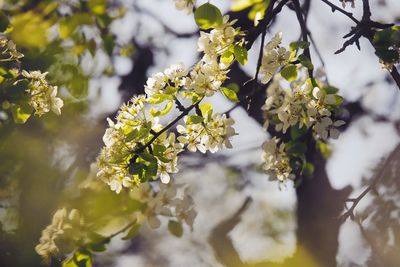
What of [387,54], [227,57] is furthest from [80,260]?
[387,54]

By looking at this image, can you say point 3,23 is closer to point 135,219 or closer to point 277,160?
point 135,219

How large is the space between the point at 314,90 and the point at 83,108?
2591 mm

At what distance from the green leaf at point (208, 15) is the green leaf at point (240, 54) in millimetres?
114

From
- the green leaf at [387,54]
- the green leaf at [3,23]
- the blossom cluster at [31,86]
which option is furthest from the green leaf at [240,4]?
the green leaf at [3,23]

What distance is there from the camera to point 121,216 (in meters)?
2.03

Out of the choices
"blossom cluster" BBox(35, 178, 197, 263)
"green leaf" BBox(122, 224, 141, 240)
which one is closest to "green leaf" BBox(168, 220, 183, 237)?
"blossom cluster" BBox(35, 178, 197, 263)

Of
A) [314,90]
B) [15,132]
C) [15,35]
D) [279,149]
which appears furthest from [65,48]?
[314,90]

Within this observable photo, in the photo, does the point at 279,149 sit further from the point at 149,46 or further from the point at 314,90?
the point at 149,46

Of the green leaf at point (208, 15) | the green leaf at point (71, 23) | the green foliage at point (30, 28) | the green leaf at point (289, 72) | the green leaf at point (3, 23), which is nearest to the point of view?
the green leaf at point (208, 15)

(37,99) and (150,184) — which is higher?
(37,99)

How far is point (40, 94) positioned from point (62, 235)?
0.57 metres

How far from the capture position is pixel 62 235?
6.21 feet

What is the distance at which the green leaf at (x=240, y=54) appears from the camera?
5.08 ft

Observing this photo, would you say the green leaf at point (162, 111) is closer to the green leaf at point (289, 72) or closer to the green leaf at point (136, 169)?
the green leaf at point (136, 169)
